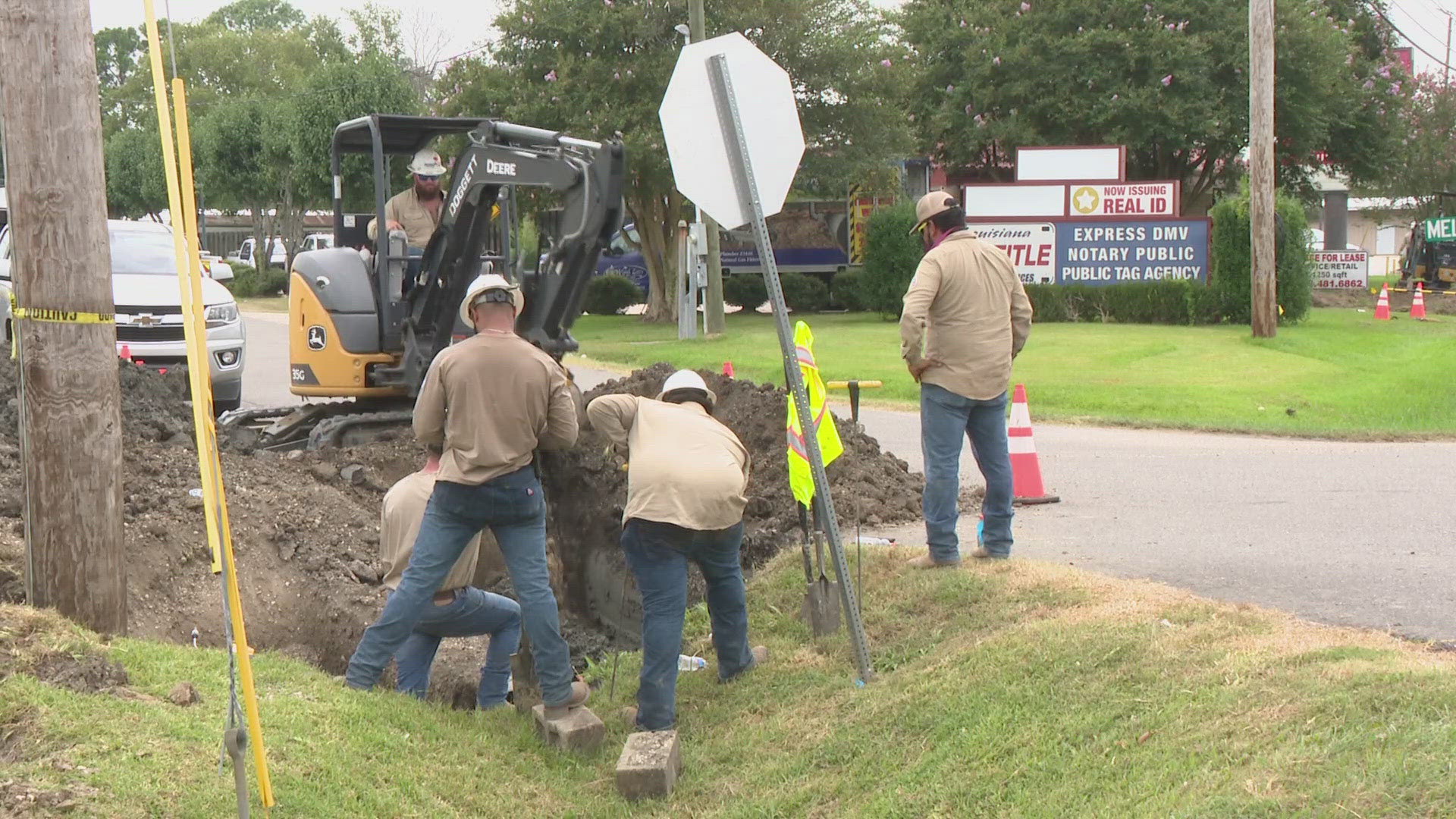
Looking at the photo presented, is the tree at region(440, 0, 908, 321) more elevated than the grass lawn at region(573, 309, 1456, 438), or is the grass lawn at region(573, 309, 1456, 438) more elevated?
the tree at region(440, 0, 908, 321)

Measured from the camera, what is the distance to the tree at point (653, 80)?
28250 millimetres

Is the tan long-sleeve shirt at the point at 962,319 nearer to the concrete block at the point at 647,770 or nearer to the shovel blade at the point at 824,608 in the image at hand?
the shovel blade at the point at 824,608

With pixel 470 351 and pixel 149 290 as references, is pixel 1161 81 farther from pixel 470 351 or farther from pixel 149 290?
pixel 470 351

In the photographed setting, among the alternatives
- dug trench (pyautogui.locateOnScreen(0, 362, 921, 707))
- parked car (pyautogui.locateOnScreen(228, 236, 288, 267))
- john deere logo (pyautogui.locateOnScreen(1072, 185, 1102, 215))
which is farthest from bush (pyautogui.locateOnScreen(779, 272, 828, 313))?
dug trench (pyautogui.locateOnScreen(0, 362, 921, 707))

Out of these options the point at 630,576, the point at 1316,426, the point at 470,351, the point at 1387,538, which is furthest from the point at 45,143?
the point at 1316,426

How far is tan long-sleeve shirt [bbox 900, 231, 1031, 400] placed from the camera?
23.9 ft

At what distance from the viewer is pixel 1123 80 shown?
3675cm

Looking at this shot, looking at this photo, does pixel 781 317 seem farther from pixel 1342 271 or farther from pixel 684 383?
pixel 1342 271

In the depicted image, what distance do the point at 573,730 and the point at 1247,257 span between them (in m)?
22.3

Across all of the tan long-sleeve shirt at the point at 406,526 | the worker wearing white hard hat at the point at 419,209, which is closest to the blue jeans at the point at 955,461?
the tan long-sleeve shirt at the point at 406,526

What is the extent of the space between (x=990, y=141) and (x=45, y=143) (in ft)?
113

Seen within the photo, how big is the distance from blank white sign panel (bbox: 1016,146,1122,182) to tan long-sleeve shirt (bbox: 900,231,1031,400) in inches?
816

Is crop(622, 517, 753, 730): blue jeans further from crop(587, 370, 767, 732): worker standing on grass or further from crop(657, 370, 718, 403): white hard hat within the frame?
crop(657, 370, 718, 403): white hard hat

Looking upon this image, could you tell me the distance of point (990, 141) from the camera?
38.3 m
